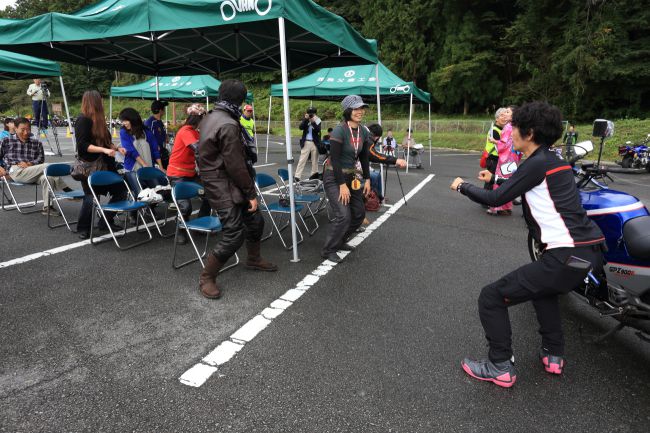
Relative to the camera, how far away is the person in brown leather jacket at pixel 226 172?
3404 mm

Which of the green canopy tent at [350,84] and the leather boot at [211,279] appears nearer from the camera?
the leather boot at [211,279]

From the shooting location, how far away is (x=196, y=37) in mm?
6227

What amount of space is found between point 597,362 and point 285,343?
220cm

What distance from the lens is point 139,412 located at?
220cm

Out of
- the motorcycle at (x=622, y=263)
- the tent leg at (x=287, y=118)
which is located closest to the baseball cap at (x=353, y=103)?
the tent leg at (x=287, y=118)

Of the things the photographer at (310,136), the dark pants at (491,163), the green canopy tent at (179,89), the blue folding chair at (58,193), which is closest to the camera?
the blue folding chair at (58,193)

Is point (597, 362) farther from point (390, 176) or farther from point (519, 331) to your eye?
point (390, 176)

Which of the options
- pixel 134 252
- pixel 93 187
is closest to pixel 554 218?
pixel 134 252

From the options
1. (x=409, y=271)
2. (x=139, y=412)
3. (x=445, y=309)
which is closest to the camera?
(x=139, y=412)

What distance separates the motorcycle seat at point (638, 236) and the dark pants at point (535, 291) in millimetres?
364

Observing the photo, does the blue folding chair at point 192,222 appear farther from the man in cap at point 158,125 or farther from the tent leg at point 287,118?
the man in cap at point 158,125

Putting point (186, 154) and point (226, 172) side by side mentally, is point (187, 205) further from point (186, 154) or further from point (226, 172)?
point (226, 172)

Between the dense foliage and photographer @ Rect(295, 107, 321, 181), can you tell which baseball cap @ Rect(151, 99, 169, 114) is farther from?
the dense foliage

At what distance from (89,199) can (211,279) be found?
8.66 ft
